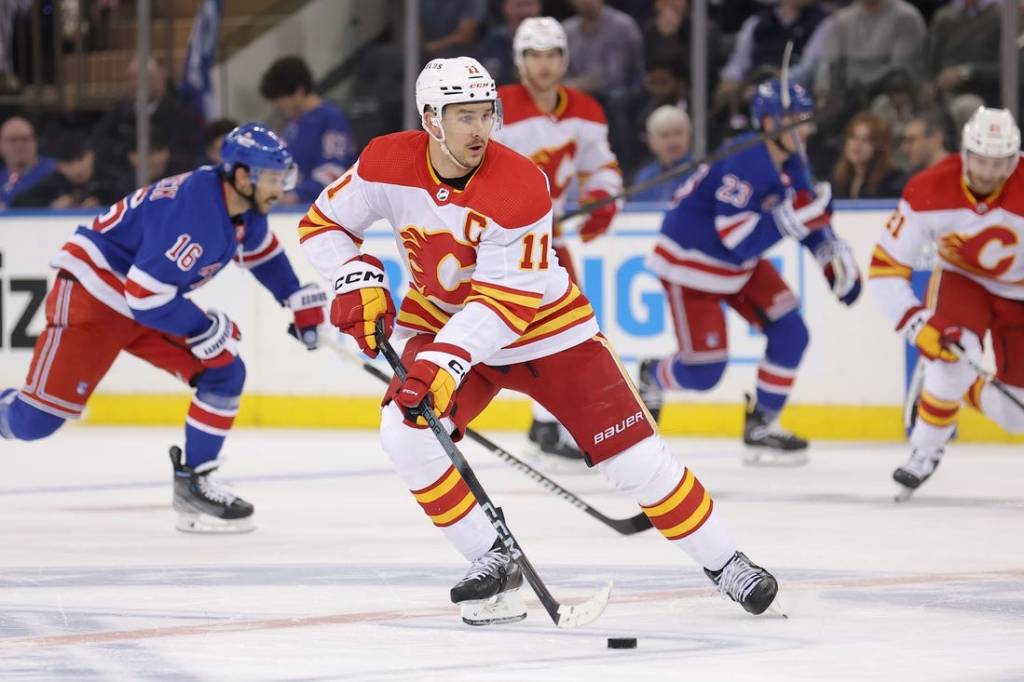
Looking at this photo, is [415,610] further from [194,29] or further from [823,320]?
[194,29]

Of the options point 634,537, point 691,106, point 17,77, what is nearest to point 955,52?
point 691,106

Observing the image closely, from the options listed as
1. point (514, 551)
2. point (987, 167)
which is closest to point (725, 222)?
point (987, 167)

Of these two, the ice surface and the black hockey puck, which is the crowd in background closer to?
the ice surface

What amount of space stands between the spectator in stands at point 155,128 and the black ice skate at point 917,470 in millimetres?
4383

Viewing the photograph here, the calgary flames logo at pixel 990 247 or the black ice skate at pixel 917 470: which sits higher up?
the calgary flames logo at pixel 990 247

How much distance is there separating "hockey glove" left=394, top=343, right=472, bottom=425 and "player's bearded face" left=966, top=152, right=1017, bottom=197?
2684 millimetres

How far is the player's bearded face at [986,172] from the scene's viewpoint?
19.6ft

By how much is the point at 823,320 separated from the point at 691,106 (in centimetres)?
111

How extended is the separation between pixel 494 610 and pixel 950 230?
2.78 metres

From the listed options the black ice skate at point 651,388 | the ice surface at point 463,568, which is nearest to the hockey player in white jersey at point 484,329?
the ice surface at point 463,568

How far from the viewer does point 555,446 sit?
295 inches

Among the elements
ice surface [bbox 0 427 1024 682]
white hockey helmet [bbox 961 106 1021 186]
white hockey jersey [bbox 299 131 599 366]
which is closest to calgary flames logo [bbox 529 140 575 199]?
ice surface [bbox 0 427 1024 682]

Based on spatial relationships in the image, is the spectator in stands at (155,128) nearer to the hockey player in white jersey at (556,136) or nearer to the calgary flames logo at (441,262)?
the hockey player in white jersey at (556,136)

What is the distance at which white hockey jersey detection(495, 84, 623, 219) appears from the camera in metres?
7.36
